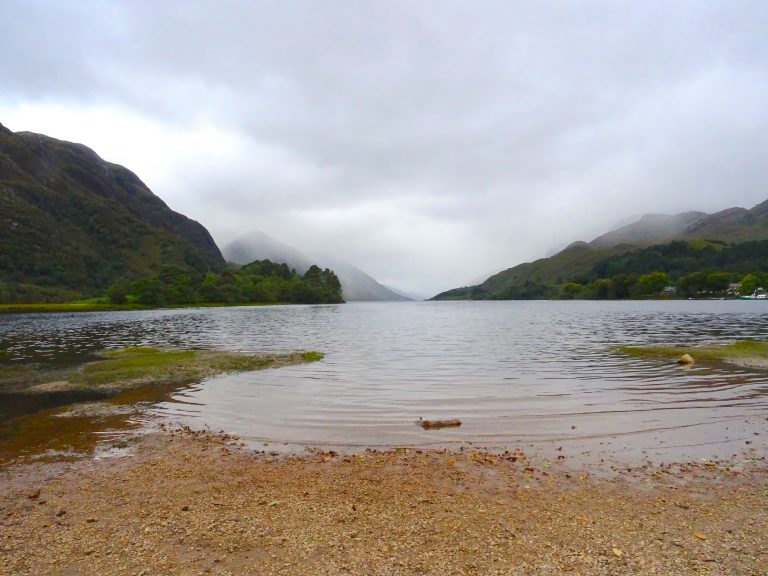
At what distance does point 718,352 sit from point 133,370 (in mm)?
49857

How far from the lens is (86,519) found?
11.7 metres

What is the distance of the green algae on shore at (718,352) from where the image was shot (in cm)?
3840

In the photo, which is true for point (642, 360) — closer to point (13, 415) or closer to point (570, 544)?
point (570, 544)

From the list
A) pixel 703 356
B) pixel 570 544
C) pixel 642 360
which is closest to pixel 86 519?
pixel 570 544

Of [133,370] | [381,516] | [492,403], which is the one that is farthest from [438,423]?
[133,370]

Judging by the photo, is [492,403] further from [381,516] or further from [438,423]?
[381,516]

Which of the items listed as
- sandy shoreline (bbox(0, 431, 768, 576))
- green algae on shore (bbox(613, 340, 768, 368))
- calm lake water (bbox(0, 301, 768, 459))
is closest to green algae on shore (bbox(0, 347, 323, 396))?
calm lake water (bbox(0, 301, 768, 459))

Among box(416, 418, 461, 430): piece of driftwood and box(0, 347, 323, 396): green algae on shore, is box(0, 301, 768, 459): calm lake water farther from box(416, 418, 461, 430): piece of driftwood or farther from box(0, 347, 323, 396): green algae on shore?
box(0, 347, 323, 396): green algae on shore

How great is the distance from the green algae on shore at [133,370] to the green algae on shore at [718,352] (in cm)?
3149

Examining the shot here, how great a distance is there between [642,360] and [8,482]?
139ft

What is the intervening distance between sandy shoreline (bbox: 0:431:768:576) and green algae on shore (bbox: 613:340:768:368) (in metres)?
27.6

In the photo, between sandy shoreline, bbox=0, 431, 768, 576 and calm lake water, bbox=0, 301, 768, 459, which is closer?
sandy shoreline, bbox=0, 431, 768, 576

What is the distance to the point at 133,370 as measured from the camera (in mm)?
36719

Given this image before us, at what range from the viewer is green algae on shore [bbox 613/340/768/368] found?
38403 mm
